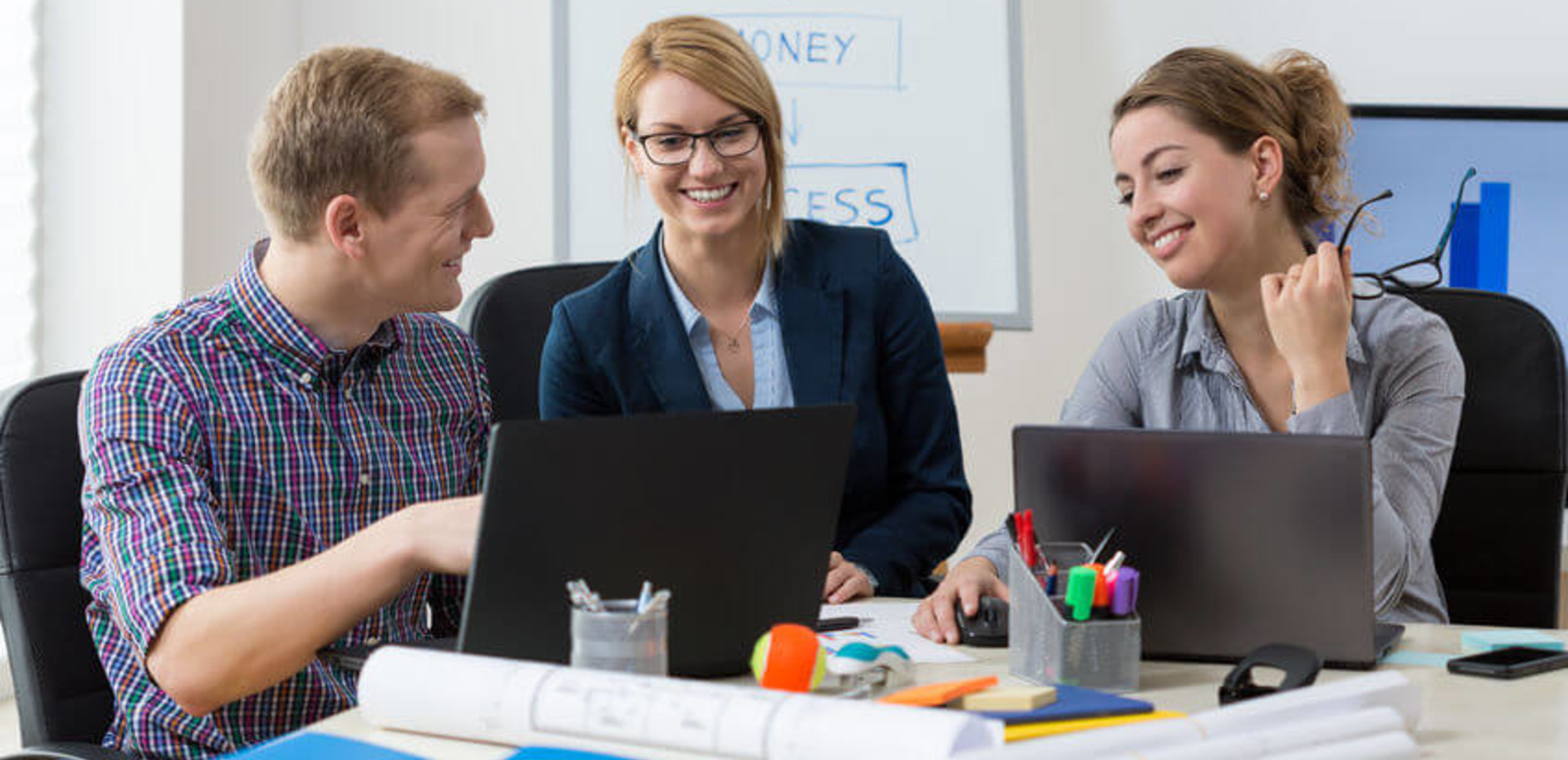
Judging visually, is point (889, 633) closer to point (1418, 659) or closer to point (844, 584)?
point (844, 584)

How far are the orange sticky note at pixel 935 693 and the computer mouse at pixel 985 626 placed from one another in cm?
20

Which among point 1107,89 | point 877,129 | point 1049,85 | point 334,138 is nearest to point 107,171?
point 877,129

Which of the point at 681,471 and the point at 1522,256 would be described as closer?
the point at 681,471

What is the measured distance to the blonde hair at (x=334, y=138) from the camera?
4.35 feet

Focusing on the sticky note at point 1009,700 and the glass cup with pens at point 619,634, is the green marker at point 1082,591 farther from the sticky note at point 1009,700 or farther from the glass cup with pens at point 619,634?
the glass cup with pens at point 619,634

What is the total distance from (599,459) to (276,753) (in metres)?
0.25

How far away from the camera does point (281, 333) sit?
1.30 meters

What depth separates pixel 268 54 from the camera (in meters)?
2.87

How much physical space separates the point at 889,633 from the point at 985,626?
0.28 feet

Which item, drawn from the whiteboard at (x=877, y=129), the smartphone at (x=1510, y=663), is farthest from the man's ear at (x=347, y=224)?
the whiteboard at (x=877, y=129)

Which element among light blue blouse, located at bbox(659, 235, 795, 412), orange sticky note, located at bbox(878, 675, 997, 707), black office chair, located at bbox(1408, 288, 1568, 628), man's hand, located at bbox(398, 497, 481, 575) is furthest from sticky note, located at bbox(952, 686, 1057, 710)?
black office chair, located at bbox(1408, 288, 1568, 628)

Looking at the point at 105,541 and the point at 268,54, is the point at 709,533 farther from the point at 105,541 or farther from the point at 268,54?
the point at 268,54

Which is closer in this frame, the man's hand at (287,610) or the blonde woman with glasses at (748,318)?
the man's hand at (287,610)

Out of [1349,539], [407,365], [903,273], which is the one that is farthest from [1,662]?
[1349,539]
